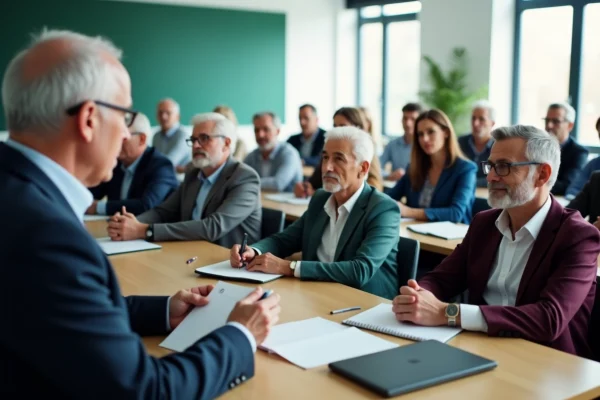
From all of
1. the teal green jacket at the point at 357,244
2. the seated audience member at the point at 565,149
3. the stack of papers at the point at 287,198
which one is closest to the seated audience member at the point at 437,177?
the stack of papers at the point at 287,198

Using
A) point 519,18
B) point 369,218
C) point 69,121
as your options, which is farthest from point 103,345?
point 519,18

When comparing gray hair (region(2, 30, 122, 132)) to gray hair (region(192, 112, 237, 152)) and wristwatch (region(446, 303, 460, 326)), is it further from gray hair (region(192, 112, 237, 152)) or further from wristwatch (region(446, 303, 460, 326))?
gray hair (region(192, 112, 237, 152))

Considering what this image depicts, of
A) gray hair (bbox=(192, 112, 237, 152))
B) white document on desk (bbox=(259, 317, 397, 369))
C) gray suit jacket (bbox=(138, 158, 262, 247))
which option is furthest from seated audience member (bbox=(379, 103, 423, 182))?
white document on desk (bbox=(259, 317, 397, 369))

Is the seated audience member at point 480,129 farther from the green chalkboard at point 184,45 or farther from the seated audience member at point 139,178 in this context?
the green chalkboard at point 184,45

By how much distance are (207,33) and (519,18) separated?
13.9 feet

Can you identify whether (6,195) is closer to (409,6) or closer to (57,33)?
(57,33)

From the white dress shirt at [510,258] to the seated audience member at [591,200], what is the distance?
192cm

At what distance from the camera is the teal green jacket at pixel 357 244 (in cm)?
297

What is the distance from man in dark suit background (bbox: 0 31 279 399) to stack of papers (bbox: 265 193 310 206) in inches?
153

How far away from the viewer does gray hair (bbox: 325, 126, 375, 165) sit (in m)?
3.42

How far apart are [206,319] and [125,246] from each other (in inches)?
61.8

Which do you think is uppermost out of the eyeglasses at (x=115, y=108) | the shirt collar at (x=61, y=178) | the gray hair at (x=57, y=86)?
the gray hair at (x=57, y=86)

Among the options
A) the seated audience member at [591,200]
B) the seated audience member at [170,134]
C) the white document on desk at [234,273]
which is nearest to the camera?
the white document on desk at [234,273]

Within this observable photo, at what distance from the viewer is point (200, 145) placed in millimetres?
4336
